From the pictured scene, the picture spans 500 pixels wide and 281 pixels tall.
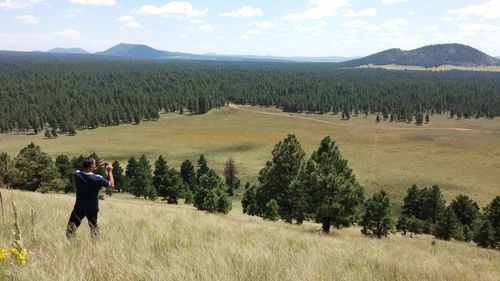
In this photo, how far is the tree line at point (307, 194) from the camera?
2803 centimetres

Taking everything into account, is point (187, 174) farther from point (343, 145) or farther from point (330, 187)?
point (343, 145)

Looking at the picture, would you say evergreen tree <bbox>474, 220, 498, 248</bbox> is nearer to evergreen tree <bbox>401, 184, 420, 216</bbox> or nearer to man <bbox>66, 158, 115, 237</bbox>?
evergreen tree <bbox>401, 184, 420, 216</bbox>

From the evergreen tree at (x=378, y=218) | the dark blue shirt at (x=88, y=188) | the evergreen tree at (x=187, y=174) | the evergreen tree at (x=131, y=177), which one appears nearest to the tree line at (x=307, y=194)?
the evergreen tree at (x=378, y=218)

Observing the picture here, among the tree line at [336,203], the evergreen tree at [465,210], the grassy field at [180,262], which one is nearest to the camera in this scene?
the grassy field at [180,262]

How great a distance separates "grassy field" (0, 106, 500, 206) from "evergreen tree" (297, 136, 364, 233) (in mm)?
44306

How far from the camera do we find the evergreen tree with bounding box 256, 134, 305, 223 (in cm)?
3872

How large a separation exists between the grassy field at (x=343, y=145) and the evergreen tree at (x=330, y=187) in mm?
44306

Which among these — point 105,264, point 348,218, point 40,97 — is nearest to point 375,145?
point 348,218

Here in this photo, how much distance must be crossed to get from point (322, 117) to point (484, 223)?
130140 millimetres

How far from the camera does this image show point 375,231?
37.9 meters

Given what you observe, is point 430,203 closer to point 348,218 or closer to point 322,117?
point 348,218

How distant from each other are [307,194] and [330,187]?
1982 millimetres

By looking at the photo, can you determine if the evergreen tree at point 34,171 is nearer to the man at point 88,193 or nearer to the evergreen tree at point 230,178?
the evergreen tree at point 230,178

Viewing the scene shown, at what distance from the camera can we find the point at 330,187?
27.9 m
